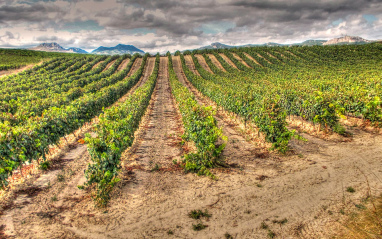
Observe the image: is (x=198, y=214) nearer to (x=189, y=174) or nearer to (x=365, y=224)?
(x=189, y=174)

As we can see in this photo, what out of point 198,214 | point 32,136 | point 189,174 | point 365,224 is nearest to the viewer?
point 365,224

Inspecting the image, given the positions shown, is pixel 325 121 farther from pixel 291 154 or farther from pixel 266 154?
pixel 266 154

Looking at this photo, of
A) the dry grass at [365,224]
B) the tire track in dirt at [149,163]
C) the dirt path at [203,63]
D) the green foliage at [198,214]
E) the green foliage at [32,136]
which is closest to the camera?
the dry grass at [365,224]

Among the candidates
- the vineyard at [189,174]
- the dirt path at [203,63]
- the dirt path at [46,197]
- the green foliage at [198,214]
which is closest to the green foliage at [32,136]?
the vineyard at [189,174]

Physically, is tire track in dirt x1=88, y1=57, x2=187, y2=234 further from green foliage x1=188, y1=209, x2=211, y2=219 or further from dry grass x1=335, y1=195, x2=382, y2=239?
dry grass x1=335, y1=195, x2=382, y2=239

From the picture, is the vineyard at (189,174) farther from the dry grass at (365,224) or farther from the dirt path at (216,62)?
the dirt path at (216,62)

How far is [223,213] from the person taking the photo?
811 centimetres

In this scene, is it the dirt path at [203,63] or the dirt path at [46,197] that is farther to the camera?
the dirt path at [203,63]

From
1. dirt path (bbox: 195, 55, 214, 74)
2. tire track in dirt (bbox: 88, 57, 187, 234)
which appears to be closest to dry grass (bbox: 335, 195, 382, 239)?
tire track in dirt (bbox: 88, 57, 187, 234)

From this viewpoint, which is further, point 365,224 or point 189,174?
point 189,174

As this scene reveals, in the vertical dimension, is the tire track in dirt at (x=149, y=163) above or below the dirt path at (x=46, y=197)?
above

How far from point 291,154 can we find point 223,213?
7065 mm

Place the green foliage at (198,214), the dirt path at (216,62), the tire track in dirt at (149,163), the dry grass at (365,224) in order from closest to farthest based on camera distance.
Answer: the dry grass at (365,224) → the green foliage at (198,214) → the tire track in dirt at (149,163) → the dirt path at (216,62)

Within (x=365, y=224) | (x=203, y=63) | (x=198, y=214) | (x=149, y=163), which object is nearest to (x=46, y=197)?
(x=149, y=163)
